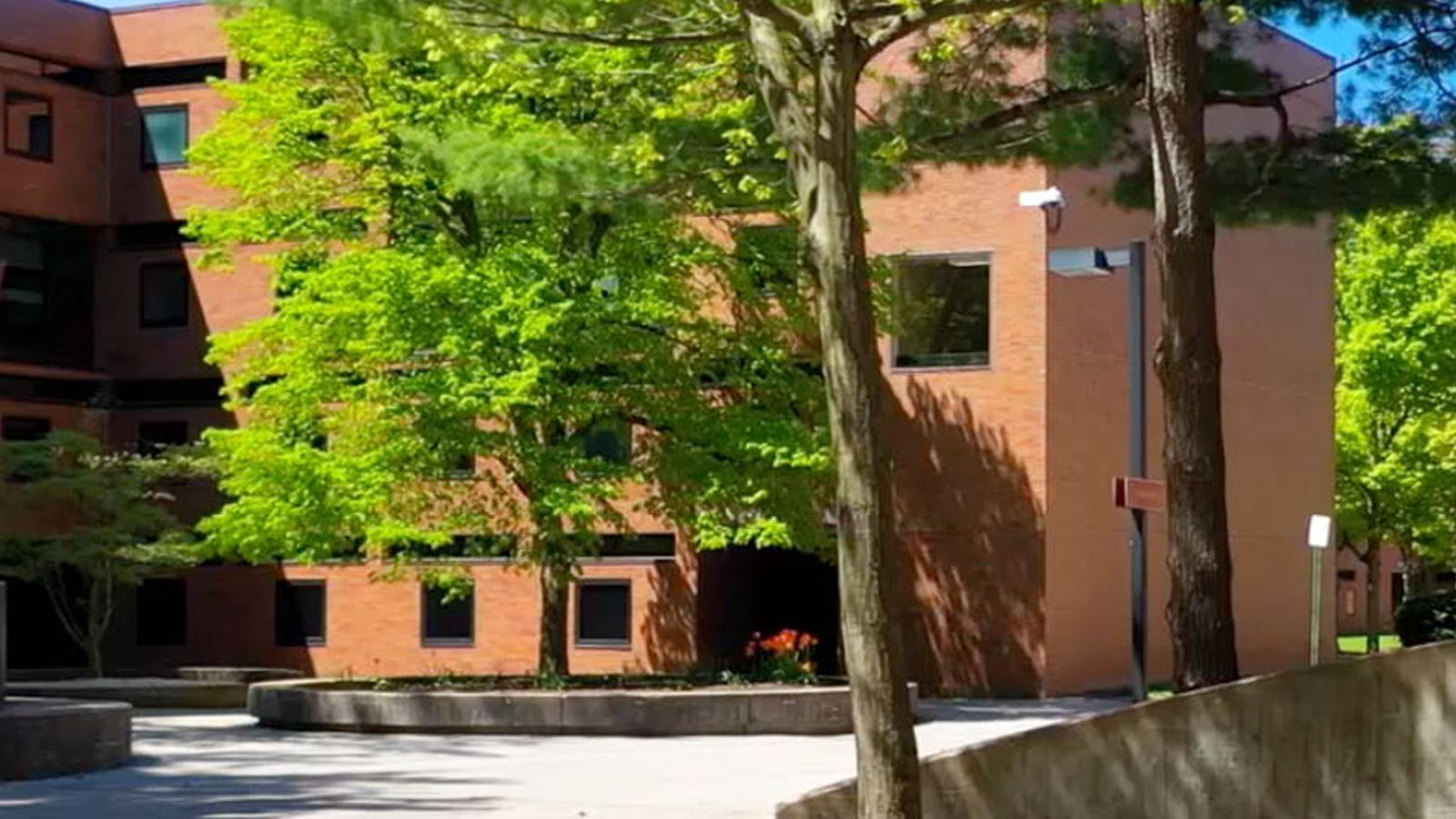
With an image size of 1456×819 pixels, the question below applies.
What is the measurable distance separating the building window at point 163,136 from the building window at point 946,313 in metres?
15.3

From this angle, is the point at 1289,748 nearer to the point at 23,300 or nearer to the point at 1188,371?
the point at 1188,371

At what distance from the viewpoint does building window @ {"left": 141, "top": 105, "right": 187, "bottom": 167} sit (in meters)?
43.2

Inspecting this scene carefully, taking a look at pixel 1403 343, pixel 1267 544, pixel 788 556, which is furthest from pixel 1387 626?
pixel 788 556

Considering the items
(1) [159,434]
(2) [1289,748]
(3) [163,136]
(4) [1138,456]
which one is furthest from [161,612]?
(2) [1289,748]

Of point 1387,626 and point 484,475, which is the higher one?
point 484,475

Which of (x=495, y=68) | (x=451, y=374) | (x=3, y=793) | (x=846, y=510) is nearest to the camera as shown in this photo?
(x=846, y=510)

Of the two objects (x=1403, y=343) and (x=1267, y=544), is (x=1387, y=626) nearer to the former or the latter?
(x=1403, y=343)

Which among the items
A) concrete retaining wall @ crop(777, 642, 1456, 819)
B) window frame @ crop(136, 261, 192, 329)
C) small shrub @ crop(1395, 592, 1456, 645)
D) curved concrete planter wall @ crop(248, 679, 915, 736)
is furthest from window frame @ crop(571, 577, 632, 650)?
concrete retaining wall @ crop(777, 642, 1456, 819)

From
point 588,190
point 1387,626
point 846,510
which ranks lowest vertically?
Result: point 1387,626

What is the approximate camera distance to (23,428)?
139ft

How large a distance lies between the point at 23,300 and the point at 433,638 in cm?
1070

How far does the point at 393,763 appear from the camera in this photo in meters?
23.3

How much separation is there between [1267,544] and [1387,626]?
43780 mm

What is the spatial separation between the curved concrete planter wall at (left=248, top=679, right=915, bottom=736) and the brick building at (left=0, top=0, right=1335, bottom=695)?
8140 millimetres
